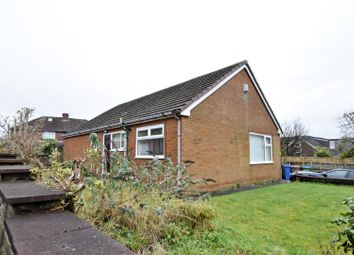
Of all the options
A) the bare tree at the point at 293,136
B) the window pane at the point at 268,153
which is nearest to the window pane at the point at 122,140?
the window pane at the point at 268,153

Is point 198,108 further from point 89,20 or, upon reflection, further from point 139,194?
point 139,194

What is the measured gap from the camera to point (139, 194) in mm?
3885

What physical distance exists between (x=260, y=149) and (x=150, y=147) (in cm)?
665

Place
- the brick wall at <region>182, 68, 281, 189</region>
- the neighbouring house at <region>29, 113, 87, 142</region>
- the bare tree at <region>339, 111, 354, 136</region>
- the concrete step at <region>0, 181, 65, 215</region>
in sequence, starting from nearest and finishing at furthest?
the concrete step at <region>0, 181, 65, 215</region> → the brick wall at <region>182, 68, 281, 189</region> → the bare tree at <region>339, 111, 354, 136</region> → the neighbouring house at <region>29, 113, 87, 142</region>

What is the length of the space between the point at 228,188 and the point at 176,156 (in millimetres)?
3324

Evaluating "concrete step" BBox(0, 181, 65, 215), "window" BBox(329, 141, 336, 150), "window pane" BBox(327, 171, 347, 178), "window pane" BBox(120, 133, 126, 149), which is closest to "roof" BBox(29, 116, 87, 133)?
"window pane" BBox(120, 133, 126, 149)

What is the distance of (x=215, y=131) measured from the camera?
10.2 meters

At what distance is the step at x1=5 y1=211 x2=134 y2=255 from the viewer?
1.55 metres

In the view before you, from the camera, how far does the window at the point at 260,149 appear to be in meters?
12.4

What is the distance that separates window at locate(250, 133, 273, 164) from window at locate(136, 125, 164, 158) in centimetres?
538

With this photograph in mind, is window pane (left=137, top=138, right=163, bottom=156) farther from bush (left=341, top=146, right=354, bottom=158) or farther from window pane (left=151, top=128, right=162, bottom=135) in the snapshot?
bush (left=341, top=146, right=354, bottom=158)

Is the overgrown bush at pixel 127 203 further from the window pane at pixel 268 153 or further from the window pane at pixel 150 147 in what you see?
the window pane at pixel 268 153

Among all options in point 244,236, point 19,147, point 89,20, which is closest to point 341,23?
point 244,236

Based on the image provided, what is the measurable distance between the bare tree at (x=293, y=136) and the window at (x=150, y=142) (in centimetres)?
2880
